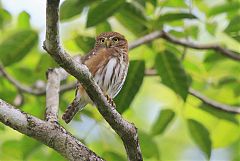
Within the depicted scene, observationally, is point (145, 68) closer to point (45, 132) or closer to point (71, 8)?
point (71, 8)

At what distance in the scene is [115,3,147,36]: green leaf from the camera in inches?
209

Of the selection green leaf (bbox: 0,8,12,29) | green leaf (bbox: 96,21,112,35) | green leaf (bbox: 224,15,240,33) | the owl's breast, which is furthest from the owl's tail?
green leaf (bbox: 224,15,240,33)

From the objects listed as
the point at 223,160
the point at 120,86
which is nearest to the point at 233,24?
the point at 120,86

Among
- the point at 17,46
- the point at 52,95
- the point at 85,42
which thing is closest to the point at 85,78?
the point at 52,95

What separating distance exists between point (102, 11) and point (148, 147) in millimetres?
1240

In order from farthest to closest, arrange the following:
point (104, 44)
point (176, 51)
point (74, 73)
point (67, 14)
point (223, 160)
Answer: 1. point (223, 160)
2. point (176, 51)
3. point (104, 44)
4. point (67, 14)
5. point (74, 73)

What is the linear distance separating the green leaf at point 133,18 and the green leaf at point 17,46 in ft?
2.56

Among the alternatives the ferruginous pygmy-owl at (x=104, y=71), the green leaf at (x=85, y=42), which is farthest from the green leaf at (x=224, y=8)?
the green leaf at (x=85, y=42)

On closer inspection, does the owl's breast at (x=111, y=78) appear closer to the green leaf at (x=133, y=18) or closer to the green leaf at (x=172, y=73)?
the green leaf at (x=172, y=73)

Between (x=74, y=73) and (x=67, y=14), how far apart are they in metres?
1.84

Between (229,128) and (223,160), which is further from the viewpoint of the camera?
(223,160)

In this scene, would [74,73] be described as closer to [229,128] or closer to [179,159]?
[229,128]

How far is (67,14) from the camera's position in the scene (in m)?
5.00

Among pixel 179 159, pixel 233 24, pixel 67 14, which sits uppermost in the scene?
pixel 67 14
